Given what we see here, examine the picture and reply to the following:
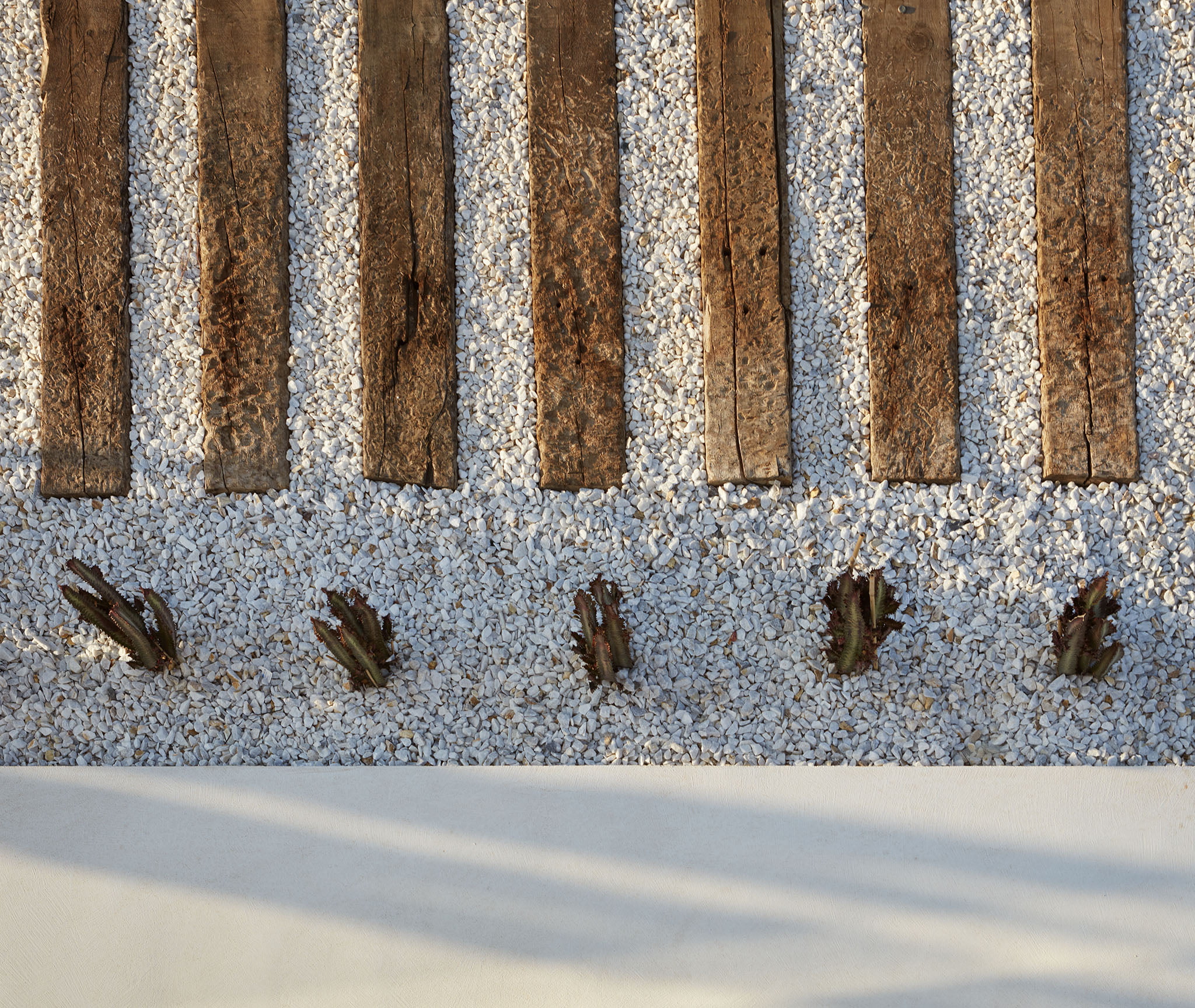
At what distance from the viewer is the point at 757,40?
105 inches

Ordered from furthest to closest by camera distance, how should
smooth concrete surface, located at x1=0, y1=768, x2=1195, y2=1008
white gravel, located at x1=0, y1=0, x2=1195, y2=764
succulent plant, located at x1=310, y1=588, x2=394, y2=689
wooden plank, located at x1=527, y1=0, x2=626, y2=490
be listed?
wooden plank, located at x1=527, y1=0, x2=626, y2=490, white gravel, located at x1=0, y1=0, x2=1195, y2=764, succulent plant, located at x1=310, y1=588, x2=394, y2=689, smooth concrete surface, located at x1=0, y1=768, x2=1195, y2=1008

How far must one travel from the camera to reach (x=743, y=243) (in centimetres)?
264

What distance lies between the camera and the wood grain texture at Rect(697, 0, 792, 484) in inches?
103

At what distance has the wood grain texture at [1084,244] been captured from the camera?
2.59m

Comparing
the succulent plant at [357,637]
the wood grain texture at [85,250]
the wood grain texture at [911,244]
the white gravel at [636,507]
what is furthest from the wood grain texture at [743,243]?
the wood grain texture at [85,250]

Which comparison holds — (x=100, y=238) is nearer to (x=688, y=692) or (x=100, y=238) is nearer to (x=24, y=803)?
(x=24, y=803)

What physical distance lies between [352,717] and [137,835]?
2.26 ft

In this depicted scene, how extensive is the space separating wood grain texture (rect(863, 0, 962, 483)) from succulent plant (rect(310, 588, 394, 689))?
1.65 meters

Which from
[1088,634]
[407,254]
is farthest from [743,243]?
[1088,634]

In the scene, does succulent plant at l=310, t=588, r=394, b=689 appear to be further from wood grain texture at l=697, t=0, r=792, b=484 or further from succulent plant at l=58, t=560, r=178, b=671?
wood grain texture at l=697, t=0, r=792, b=484

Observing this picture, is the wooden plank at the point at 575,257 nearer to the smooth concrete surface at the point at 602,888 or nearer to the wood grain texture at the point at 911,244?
the wood grain texture at the point at 911,244

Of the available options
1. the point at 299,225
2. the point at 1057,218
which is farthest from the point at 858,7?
the point at 299,225

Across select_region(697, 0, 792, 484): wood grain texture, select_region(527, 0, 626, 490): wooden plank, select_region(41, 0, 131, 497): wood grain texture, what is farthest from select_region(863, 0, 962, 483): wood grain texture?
select_region(41, 0, 131, 497): wood grain texture

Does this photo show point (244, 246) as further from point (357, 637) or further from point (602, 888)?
point (602, 888)
